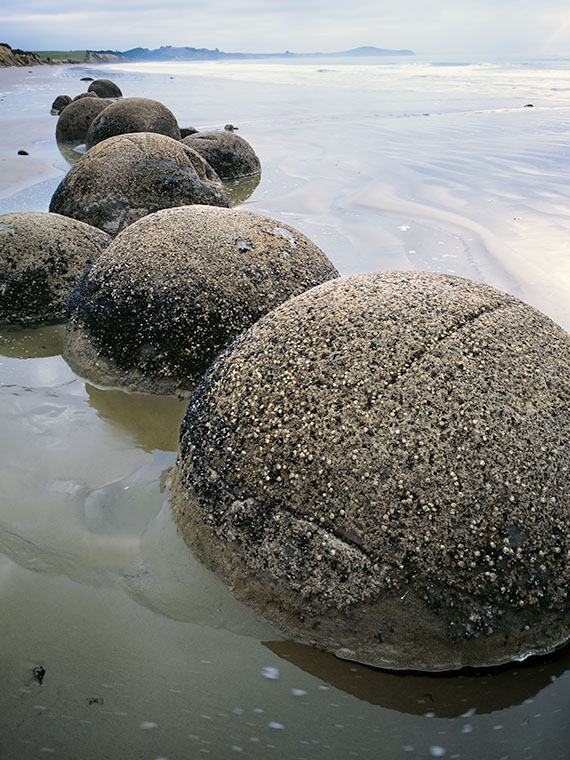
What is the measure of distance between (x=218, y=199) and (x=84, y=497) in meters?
4.65

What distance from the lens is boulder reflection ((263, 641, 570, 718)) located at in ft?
6.23

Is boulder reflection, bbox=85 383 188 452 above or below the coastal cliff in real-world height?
below

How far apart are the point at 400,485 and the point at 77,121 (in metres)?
14.5

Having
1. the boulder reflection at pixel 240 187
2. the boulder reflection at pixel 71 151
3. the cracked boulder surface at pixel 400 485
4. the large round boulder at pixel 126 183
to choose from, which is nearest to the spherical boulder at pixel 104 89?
the boulder reflection at pixel 71 151

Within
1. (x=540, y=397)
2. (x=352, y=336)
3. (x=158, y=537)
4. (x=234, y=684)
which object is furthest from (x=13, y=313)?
(x=540, y=397)

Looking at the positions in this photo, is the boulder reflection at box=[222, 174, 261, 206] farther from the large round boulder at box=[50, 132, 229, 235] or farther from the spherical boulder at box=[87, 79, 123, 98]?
the spherical boulder at box=[87, 79, 123, 98]

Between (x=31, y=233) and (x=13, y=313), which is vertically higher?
(x=31, y=233)

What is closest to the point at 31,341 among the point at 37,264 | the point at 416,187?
the point at 37,264

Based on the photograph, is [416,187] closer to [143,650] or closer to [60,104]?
[143,650]

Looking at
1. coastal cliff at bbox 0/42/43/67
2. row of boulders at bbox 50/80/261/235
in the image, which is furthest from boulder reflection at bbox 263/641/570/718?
coastal cliff at bbox 0/42/43/67

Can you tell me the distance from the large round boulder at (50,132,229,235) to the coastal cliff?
5711 centimetres

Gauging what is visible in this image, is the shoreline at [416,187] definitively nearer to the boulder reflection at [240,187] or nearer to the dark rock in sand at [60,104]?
the boulder reflection at [240,187]

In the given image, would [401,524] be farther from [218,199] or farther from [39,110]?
[39,110]

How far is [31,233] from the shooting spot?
466 centimetres
